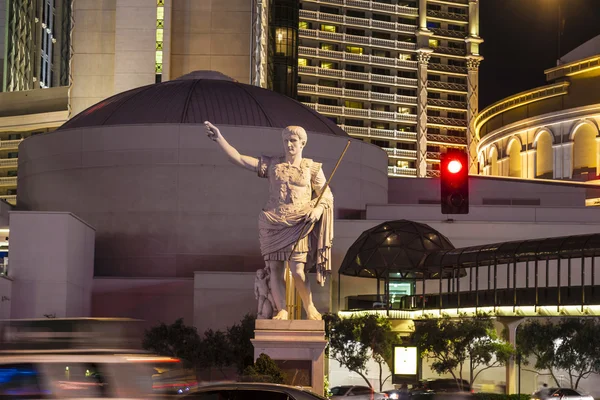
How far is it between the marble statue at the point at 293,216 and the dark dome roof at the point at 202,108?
43.1m

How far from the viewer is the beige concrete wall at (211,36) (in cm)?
10256

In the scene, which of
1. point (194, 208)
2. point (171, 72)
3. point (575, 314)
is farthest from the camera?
point (171, 72)

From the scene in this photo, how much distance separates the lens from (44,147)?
76.1 metres

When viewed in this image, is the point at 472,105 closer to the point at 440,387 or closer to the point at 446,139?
the point at 446,139

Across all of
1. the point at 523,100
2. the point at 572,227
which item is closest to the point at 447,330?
the point at 572,227

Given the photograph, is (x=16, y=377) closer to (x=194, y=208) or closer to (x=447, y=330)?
(x=447, y=330)

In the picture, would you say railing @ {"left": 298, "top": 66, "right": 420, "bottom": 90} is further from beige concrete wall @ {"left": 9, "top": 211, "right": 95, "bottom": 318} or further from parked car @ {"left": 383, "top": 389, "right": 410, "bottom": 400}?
parked car @ {"left": 383, "top": 389, "right": 410, "bottom": 400}

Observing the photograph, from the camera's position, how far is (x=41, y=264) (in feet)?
202

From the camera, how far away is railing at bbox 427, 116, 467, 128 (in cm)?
15538

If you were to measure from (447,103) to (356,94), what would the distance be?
14.9 meters

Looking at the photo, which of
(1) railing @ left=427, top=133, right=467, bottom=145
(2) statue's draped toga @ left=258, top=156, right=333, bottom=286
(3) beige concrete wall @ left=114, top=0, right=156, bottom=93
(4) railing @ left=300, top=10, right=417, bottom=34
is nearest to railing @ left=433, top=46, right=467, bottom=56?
(4) railing @ left=300, top=10, right=417, bottom=34

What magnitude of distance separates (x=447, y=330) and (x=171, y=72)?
5317cm

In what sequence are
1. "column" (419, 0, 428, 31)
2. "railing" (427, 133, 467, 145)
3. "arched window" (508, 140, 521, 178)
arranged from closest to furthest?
"arched window" (508, 140, 521, 178), "railing" (427, 133, 467, 145), "column" (419, 0, 428, 31)

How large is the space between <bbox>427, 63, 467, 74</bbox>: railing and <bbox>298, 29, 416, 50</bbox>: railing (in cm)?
522
